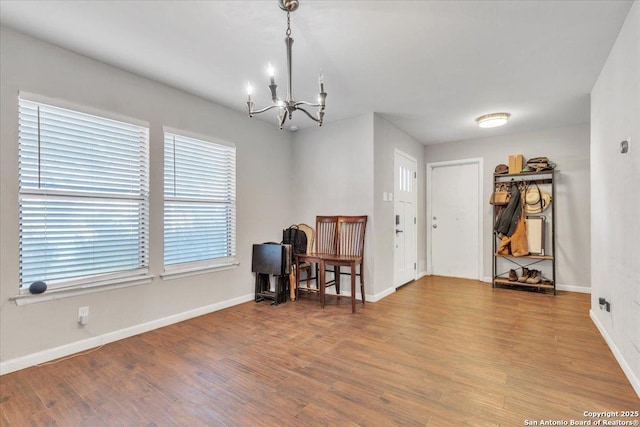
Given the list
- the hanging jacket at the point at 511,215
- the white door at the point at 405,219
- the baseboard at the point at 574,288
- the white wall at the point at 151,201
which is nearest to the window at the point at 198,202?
the white wall at the point at 151,201

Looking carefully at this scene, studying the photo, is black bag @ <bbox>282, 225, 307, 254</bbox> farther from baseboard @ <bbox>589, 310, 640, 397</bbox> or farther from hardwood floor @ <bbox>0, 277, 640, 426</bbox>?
baseboard @ <bbox>589, 310, 640, 397</bbox>

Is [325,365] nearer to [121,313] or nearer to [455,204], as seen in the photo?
[121,313]

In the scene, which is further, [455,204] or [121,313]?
[455,204]

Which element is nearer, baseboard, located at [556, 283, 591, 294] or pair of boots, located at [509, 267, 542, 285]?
baseboard, located at [556, 283, 591, 294]

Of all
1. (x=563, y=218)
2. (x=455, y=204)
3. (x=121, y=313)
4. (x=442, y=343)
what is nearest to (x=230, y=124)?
(x=121, y=313)

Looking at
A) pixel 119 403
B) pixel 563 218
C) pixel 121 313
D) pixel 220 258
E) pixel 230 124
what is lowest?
pixel 119 403

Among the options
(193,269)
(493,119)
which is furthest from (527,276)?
(193,269)

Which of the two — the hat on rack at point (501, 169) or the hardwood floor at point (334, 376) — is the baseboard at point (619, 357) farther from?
the hat on rack at point (501, 169)

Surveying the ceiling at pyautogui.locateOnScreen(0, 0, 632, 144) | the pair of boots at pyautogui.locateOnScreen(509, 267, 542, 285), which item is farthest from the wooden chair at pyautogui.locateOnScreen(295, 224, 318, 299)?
the pair of boots at pyautogui.locateOnScreen(509, 267, 542, 285)

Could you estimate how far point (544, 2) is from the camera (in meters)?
1.94

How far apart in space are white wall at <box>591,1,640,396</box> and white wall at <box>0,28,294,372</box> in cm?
230

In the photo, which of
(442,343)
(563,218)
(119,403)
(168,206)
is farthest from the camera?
(563,218)

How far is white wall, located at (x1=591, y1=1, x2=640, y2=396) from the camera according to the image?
1945 millimetres

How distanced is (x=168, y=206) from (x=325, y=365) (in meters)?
2.22
